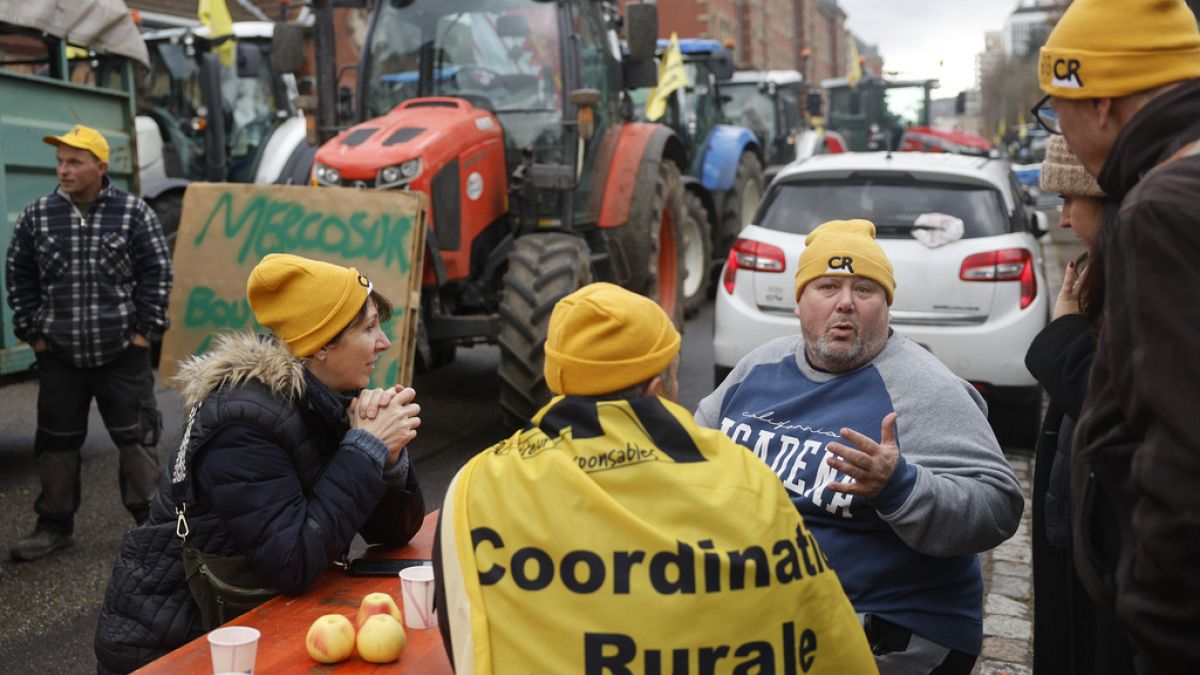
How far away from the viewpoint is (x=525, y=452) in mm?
2113

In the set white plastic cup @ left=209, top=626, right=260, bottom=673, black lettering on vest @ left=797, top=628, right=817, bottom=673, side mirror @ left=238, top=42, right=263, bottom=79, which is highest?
side mirror @ left=238, top=42, right=263, bottom=79

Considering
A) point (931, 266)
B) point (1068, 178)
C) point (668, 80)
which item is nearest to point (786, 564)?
point (1068, 178)

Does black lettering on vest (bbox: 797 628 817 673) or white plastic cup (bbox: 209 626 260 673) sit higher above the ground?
black lettering on vest (bbox: 797 628 817 673)

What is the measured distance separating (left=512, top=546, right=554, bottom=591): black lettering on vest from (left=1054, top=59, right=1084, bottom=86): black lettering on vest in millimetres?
1122

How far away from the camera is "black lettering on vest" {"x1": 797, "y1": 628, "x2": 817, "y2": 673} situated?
211cm

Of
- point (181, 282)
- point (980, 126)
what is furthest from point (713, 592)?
point (980, 126)

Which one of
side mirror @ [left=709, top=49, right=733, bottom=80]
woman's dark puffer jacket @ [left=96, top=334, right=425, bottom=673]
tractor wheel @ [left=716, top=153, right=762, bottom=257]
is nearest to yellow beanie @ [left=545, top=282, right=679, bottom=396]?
woman's dark puffer jacket @ [left=96, top=334, right=425, bottom=673]

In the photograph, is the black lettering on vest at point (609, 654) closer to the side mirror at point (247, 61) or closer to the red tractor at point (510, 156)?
the red tractor at point (510, 156)

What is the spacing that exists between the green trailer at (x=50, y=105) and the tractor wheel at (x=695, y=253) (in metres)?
5.45

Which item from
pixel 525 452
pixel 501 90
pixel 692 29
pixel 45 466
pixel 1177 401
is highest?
pixel 692 29

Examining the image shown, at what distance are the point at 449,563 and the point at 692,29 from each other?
51.7 metres

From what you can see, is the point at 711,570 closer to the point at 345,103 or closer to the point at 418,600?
the point at 418,600

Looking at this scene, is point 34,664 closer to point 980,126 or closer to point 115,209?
point 115,209

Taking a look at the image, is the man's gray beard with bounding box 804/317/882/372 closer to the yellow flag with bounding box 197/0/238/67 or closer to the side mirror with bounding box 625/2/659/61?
the side mirror with bounding box 625/2/659/61
